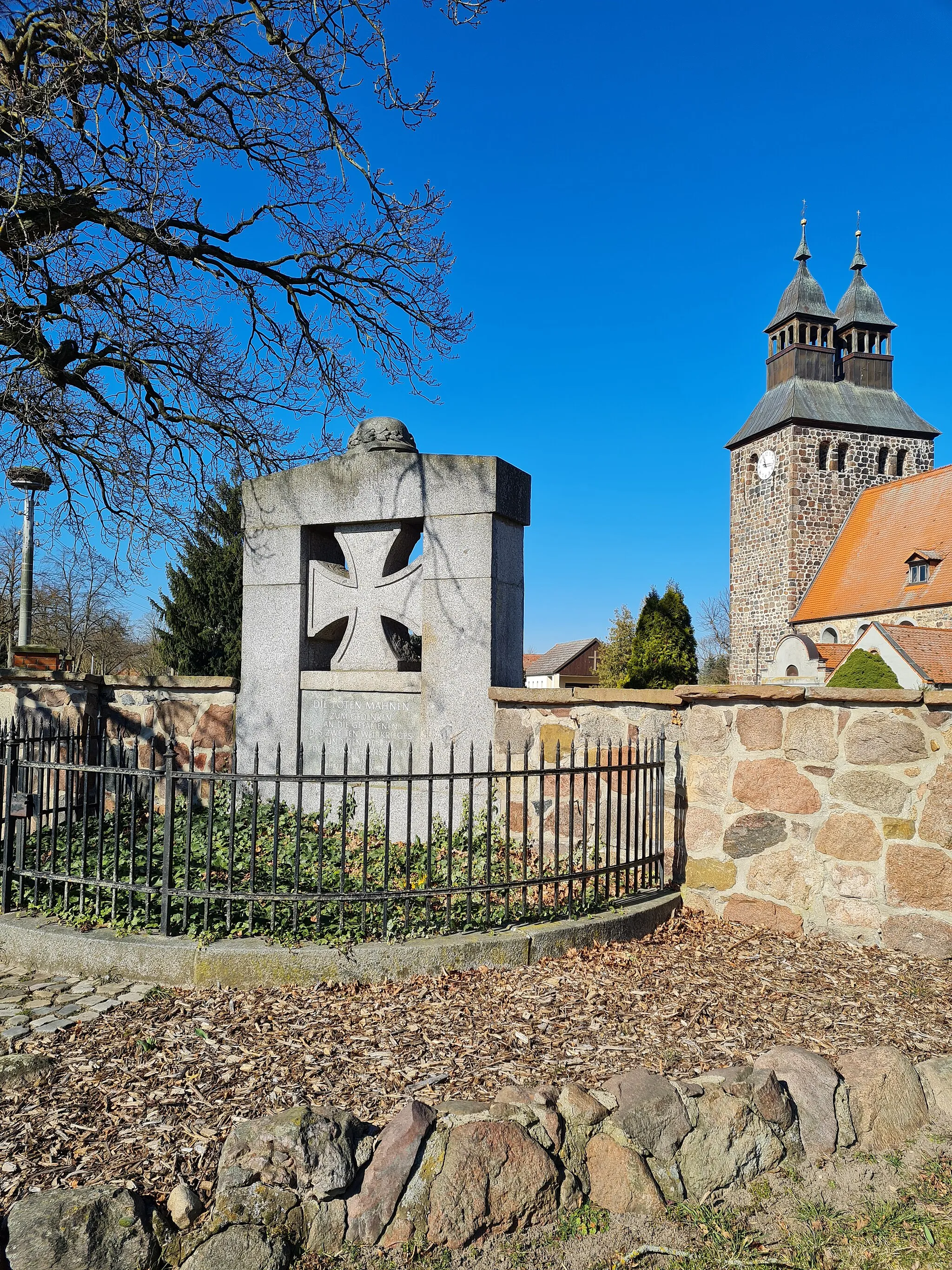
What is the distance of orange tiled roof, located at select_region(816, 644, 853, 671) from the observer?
29.4m

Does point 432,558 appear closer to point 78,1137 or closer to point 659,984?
point 659,984

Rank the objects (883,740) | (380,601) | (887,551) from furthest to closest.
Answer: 1. (887,551)
2. (380,601)
3. (883,740)

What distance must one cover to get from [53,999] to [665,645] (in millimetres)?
21957

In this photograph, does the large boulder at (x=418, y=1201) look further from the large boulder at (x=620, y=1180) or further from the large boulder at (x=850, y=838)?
the large boulder at (x=850, y=838)

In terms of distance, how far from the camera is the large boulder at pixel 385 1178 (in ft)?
7.44

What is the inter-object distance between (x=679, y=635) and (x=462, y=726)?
19667 mm

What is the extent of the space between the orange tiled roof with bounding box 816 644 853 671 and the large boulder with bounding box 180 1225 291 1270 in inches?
1161

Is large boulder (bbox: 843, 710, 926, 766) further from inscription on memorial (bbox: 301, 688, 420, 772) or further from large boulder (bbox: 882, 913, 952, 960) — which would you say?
inscription on memorial (bbox: 301, 688, 420, 772)

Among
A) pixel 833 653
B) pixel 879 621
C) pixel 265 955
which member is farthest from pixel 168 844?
pixel 833 653

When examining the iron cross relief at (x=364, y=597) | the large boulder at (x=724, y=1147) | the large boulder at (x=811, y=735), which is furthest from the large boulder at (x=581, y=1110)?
the iron cross relief at (x=364, y=597)

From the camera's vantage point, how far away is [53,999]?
3.71 metres

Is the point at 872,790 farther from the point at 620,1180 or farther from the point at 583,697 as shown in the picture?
the point at 620,1180

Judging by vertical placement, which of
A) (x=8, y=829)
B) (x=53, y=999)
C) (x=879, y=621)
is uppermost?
(x=879, y=621)

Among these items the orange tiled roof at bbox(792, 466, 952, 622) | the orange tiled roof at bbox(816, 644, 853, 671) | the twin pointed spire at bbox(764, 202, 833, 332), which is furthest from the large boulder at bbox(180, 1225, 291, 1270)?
the twin pointed spire at bbox(764, 202, 833, 332)
